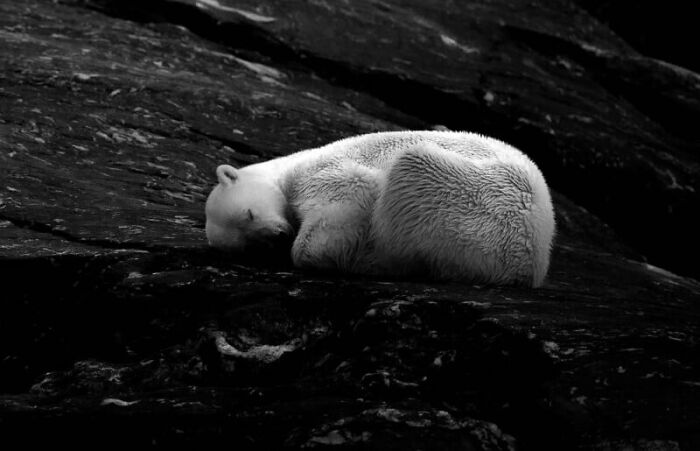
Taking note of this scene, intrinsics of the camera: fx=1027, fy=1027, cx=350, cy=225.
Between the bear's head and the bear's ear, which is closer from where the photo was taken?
the bear's head

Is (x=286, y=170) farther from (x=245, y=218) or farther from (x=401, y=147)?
(x=401, y=147)

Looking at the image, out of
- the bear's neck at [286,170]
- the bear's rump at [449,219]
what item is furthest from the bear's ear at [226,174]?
the bear's rump at [449,219]

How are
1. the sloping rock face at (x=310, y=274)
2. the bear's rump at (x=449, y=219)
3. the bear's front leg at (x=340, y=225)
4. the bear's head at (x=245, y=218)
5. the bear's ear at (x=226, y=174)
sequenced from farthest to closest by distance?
the bear's ear at (x=226, y=174), the bear's head at (x=245, y=218), the bear's front leg at (x=340, y=225), the bear's rump at (x=449, y=219), the sloping rock face at (x=310, y=274)

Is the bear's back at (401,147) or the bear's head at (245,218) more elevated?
the bear's back at (401,147)

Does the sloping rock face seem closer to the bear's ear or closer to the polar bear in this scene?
the polar bear

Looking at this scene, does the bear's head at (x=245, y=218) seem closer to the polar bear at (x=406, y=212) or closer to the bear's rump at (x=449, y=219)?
the polar bear at (x=406, y=212)

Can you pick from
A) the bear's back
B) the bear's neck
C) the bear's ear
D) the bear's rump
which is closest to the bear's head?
the bear's ear

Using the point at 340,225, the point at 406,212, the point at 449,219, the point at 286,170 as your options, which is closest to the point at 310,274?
the point at 340,225
